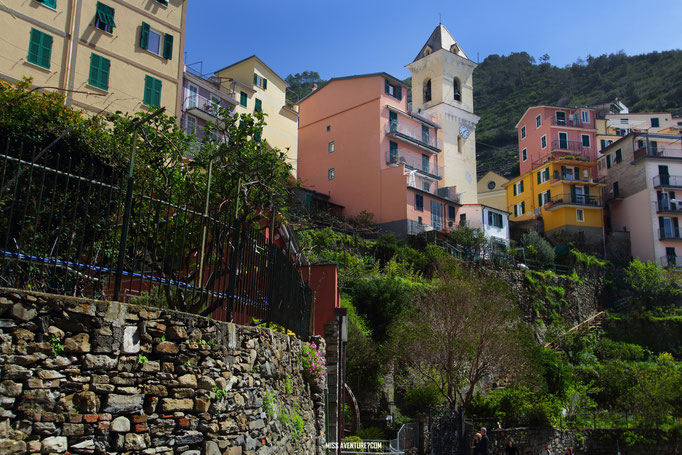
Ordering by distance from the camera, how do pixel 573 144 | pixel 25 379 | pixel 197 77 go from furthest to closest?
pixel 573 144 < pixel 197 77 < pixel 25 379

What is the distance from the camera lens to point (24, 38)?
74.4 feet

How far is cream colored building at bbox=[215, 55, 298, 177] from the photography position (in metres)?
41.8

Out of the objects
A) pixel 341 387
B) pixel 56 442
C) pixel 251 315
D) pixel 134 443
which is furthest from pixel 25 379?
pixel 341 387

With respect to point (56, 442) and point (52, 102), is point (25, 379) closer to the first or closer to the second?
point (56, 442)

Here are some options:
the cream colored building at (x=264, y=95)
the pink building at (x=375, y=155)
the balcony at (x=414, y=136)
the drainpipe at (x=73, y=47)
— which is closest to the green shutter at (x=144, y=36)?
the drainpipe at (x=73, y=47)

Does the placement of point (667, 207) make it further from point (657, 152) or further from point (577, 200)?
point (577, 200)

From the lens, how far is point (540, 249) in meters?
49.1

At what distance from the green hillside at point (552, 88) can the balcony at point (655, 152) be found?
2913 centimetres

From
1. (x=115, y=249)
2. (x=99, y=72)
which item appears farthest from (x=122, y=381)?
(x=99, y=72)

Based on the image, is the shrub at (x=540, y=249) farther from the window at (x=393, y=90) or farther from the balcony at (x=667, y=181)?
the window at (x=393, y=90)

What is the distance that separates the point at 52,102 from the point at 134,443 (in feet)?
37.3

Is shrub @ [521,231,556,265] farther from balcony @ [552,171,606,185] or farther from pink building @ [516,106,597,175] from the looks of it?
pink building @ [516,106,597,175]

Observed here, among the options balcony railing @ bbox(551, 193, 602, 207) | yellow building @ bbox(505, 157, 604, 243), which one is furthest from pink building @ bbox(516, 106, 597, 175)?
balcony railing @ bbox(551, 193, 602, 207)

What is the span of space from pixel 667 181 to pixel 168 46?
156ft
